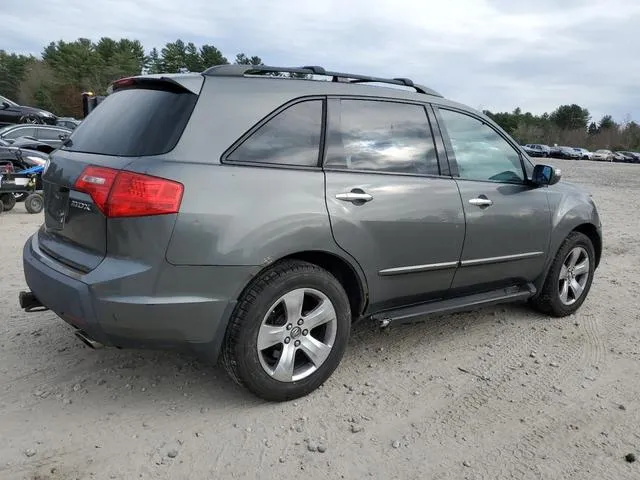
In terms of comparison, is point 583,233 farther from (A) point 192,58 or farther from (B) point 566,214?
(A) point 192,58

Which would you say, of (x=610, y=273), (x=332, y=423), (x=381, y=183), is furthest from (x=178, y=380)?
(x=610, y=273)

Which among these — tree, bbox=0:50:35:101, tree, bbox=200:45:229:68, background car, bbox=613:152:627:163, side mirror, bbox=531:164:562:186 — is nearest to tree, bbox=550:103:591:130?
background car, bbox=613:152:627:163

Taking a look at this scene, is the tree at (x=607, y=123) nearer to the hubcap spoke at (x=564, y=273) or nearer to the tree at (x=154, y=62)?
the tree at (x=154, y=62)

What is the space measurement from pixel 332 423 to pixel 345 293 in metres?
0.74

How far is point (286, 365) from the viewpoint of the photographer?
3.12m

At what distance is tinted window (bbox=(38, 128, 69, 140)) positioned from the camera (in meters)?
16.2

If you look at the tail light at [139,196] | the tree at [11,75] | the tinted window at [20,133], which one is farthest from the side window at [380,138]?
the tree at [11,75]

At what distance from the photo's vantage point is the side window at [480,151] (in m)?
3.91

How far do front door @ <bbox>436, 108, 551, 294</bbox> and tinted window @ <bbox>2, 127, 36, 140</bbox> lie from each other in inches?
580

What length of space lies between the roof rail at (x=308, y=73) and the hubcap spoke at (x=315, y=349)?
153cm

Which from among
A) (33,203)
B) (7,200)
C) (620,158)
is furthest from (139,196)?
(620,158)

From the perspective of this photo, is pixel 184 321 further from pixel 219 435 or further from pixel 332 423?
pixel 332 423

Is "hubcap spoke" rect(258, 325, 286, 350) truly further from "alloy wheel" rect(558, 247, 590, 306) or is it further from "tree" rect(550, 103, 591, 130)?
"tree" rect(550, 103, 591, 130)

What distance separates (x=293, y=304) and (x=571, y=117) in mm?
103163
